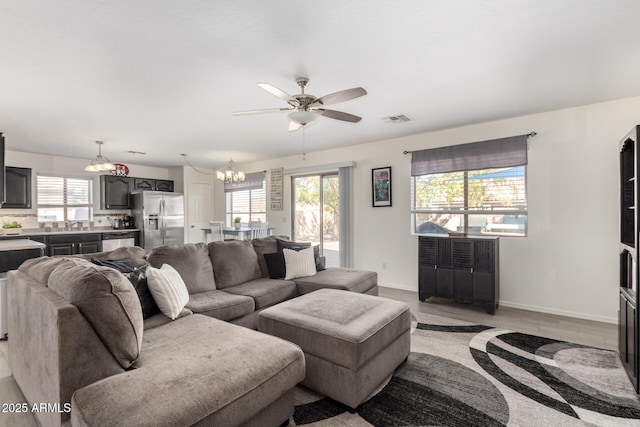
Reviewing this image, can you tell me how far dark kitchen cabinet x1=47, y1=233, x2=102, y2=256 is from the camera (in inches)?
215

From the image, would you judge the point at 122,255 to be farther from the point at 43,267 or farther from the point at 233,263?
the point at 233,263

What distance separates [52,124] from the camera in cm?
408

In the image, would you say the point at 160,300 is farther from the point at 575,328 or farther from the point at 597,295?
the point at 597,295

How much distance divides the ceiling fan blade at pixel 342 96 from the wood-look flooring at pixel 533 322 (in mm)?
2739

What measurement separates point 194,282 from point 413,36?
2.80 meters

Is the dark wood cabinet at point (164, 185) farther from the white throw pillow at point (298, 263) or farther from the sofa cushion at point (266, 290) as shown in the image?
the sofa cushion at point (266, 290)

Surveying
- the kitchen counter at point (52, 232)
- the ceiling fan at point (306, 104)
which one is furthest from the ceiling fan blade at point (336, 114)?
the kitchen counter at point (52, 232)

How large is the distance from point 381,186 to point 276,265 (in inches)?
95.9

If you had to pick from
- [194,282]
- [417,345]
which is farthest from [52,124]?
[417,345]

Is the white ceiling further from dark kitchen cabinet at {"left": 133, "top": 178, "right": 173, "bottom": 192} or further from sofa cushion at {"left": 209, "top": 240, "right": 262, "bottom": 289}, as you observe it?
dark kitchen cabinet at {"left": 133, "top": 178, "right": 173, "bottom": 192}

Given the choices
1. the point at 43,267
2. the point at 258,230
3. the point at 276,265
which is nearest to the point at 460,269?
the point at 276,265

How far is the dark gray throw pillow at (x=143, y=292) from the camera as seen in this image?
2166 mm

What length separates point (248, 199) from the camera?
7488 millimetres

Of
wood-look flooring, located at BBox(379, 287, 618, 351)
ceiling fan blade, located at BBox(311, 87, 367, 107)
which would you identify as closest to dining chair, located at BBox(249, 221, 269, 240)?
wood-look flooring, located at BBox(379, 287, 618, 351)
